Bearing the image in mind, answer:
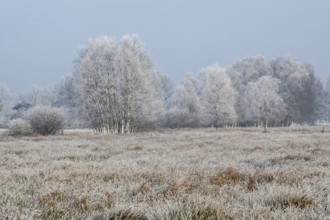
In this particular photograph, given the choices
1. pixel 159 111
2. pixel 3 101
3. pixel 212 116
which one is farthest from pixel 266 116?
pixel 3 101

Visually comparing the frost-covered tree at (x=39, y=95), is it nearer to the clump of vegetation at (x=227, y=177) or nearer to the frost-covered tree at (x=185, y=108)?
the frost-covered tree at (x=185, y=108)

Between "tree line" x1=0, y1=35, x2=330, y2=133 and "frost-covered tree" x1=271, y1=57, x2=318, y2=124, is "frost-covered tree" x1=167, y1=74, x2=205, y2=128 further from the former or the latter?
"frost-covered tree" x1=271, y1=57, x2=318, y2=124

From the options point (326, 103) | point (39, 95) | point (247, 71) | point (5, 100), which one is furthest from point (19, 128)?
point (39, 95)

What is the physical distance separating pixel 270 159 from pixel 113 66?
1327 inches

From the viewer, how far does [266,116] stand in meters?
64.9

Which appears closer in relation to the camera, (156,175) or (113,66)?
(156,175)

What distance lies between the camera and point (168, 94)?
94.6m

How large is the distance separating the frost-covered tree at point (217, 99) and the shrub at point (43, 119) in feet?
90.4

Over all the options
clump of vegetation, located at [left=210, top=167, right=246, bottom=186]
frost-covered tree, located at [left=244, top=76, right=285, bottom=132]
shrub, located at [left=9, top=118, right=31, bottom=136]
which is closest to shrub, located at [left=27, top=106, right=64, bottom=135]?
shrub, located at [left=9, top=118, right=31, bottom=136]

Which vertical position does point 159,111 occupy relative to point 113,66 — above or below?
below

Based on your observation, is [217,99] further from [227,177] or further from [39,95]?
[39,95]

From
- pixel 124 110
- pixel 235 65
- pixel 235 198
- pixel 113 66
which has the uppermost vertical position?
pixel 235 65

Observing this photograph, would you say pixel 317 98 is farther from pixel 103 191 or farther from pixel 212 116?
pixel 103 191

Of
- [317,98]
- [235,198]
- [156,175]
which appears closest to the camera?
[235,198]
